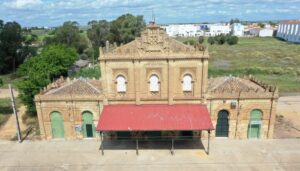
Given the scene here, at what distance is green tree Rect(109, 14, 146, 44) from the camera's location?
7712 cm

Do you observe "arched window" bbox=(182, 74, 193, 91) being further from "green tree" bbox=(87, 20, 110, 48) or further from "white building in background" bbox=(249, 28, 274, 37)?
"white building in background" bbox=(249, 28, 274, 37)

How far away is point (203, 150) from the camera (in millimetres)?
23391

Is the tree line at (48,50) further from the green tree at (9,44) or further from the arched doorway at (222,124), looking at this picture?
the arched doorway at (222,124)

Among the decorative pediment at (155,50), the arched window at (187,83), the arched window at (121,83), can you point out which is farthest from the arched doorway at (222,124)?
the arched window at (121,83)

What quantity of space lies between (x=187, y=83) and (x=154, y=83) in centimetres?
316

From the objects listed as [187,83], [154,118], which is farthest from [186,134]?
[187,83]

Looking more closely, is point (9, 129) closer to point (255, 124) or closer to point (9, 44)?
point (255, 124)

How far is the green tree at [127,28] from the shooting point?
7712 centimetres

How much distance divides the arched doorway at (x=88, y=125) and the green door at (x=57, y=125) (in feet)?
7.42

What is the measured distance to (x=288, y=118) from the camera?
3203cm

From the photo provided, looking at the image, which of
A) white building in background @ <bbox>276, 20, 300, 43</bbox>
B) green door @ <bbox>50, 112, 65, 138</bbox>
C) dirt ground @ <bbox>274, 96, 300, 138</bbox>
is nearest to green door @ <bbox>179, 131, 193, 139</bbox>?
dirt ground @ <bbox>274, 96, 300, 138</bbox>

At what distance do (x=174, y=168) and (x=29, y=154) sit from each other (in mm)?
13630

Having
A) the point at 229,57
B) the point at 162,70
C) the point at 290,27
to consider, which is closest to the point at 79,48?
the point at 229,57

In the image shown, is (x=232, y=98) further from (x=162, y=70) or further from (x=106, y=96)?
(x=106, y=96)
